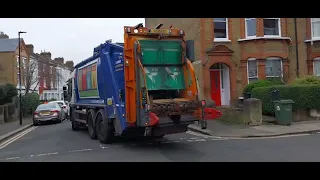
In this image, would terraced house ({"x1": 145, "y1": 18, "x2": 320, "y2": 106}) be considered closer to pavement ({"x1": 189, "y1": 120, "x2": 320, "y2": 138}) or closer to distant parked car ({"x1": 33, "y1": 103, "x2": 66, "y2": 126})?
pavement ({"x1": 189, "y1": 120, "x2": 320, "y2": 138})

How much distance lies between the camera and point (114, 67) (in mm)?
10078

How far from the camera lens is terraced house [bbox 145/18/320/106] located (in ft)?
65.3

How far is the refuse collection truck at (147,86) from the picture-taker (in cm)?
908

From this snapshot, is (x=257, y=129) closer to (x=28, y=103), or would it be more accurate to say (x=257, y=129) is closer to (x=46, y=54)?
(x=28, y=103)

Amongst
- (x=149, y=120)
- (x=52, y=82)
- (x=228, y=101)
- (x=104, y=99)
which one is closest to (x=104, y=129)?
(x=104, y=99)

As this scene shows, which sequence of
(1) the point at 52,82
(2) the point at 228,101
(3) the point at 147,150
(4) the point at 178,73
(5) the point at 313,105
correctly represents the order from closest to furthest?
(3) the point at 147,150
(4) the point at 178,73
(5) the point at 313,105
(2) the point at 228,101
(1) the point at 52,82

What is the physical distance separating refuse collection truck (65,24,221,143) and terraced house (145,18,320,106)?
989cm

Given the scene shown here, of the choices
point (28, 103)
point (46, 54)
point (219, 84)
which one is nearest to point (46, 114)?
point (219, 84)

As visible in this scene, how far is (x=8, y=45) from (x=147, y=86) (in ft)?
134

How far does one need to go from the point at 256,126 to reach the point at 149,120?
6738 millimetres

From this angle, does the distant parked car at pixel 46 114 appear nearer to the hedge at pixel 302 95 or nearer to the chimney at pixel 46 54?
the hedge at pixel 302 95

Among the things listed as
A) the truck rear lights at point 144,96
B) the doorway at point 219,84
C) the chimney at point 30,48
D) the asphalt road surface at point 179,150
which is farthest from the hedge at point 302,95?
the chimney at point 30,48

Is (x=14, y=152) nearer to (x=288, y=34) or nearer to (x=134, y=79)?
(x=134, y=79)

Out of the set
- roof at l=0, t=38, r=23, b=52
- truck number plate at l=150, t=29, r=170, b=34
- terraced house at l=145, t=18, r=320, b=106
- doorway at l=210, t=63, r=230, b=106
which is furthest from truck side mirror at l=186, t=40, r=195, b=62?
roof at l=0, t=38, r=23, b=52
